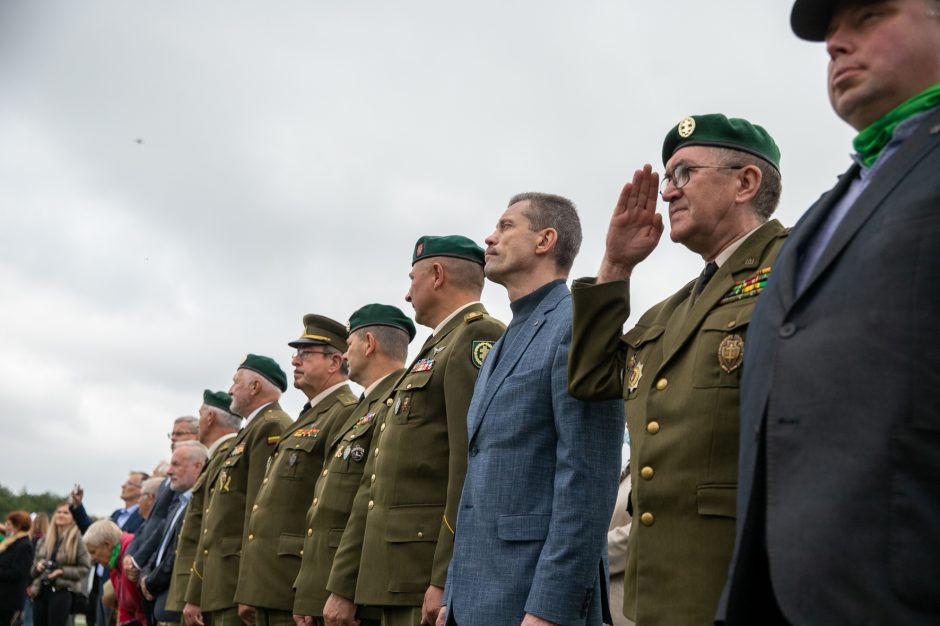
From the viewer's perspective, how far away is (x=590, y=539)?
396 centimetres

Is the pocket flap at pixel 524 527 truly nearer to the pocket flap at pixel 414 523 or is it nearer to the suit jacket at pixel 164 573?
the pocket flap at pixel 414 523

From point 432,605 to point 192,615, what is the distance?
162 inches

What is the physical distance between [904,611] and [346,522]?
15.0 feet

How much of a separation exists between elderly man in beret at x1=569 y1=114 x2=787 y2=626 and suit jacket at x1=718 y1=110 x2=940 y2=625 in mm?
640

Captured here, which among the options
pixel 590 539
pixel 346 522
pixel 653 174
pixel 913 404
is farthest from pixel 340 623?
pixel 913 404

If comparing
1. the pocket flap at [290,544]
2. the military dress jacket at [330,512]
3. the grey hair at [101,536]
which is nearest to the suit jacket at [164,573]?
the pocket flap at [290,544]

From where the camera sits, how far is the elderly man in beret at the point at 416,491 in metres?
5.13

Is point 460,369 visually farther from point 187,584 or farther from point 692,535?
point 187,584

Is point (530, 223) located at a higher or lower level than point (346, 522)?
higher

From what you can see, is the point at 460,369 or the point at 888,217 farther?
the point at 460,369

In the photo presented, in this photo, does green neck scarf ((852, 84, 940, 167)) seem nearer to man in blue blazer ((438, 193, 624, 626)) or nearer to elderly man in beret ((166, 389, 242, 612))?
man in blue blazer ((438, 193, 624, 626))

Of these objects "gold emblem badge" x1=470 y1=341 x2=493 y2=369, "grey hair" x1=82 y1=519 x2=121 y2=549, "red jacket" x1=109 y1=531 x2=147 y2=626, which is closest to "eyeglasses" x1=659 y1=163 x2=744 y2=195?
"gold emblem badge" x1=470 y1=341 x2=493 y2=369

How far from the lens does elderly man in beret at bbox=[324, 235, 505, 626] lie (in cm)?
513

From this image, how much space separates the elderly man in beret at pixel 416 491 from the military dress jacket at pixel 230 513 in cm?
238
